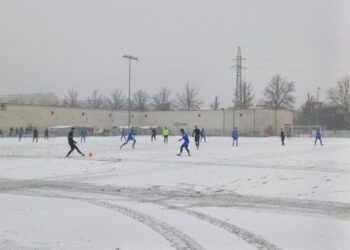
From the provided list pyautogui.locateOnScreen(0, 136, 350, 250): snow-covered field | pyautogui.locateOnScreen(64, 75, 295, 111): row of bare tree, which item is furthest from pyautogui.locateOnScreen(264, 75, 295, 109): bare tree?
pyautogui.locateOnScreen(0, 136, 350, 250): snow-covered field

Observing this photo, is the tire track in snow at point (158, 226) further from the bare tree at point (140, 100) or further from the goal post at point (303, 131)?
the bare tree at point (140, 100)

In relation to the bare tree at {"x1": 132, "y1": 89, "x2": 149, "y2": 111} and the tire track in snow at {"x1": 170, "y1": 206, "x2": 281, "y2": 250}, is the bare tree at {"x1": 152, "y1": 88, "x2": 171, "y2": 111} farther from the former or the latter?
the tire track in snow at {"x1": 170, "y1": 206, "x2": 281, "y2": 250}

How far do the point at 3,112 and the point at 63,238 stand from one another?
7393cm

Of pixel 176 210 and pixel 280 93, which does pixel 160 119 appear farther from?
A: pixel 176 210

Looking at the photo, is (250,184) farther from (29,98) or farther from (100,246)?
(29,98)

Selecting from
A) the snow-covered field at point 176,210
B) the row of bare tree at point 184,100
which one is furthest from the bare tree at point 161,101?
the snow-covered field at point 176,210

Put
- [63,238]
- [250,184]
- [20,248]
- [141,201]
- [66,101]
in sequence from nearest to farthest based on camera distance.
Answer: [20,248], [63,238], [141,201], [250,184], [66,101]

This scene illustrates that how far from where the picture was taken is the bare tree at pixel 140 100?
134500 millimetres

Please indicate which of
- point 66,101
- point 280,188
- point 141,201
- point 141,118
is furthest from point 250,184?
point 66,101

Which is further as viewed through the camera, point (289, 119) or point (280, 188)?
point (289, 119)

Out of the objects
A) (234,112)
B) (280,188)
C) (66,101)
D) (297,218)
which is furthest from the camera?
(66,101)

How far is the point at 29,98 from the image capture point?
477 ft

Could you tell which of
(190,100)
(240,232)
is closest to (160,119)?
(190,100)

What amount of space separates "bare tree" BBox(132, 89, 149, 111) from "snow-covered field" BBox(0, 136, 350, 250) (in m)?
117
